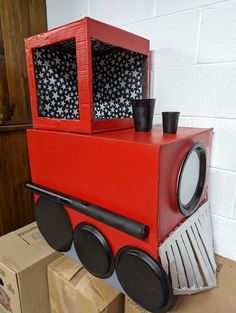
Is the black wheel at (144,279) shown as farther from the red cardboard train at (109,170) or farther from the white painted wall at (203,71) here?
the white painted wall at (203,71)

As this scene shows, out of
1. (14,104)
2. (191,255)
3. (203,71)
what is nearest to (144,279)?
(191,255)

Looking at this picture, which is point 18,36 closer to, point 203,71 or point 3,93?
point 3,93

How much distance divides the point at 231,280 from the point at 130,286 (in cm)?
43

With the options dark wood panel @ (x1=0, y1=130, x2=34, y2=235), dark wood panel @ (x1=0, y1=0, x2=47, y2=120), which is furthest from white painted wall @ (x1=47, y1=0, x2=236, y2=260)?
dark wood panel @ (x1=0, y1=130, x2=34, y2=235)

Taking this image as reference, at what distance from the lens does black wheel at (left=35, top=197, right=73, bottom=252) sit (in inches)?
35.5

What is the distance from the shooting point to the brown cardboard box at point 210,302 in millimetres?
749

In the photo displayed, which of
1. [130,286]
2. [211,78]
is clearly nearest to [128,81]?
[211,78]

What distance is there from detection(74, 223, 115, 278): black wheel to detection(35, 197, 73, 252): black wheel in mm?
63

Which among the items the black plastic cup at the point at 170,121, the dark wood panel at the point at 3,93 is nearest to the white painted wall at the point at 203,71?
the black plastic cup at the point at 170,121

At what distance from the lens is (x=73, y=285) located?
862 mm

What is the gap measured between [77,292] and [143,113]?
2.28ft

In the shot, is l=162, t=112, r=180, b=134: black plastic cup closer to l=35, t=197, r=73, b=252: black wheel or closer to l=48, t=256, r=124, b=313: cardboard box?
l=35, t=197, r=73, b=252: black wheel

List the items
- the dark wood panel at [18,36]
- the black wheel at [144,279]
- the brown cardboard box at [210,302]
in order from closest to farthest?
the black wheel at [144,279], the brown cardboard box at [210,302], the dark wood panel at [18,36]

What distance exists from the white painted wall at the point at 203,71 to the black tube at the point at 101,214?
49 centimetres
